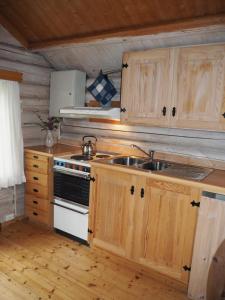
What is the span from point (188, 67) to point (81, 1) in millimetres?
1181

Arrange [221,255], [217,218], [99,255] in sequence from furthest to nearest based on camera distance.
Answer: [99,255] < [217,218] < [221,255]

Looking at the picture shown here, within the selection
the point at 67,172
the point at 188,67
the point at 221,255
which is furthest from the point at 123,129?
the point at 221,255

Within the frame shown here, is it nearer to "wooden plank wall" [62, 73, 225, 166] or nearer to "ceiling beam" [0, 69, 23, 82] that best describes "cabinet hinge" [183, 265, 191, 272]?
"wooden plank wall" [62, 73, 225, 166]

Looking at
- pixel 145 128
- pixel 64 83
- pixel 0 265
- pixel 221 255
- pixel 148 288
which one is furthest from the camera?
pixel 64 83

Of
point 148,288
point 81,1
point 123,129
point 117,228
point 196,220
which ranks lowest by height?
point 148,288

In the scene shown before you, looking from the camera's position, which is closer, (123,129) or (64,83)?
(123,129)

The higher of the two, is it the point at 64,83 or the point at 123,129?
the point at 64,83

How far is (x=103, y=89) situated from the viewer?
3.12m

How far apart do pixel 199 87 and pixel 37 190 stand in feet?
7.39

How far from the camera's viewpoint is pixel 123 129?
327 cm

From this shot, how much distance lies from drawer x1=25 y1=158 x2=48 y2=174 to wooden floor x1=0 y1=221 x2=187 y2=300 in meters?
0.81

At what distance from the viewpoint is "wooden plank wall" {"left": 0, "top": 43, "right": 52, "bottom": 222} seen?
3.22m

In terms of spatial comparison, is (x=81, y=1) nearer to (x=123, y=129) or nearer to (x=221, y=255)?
(x=123, y=129)

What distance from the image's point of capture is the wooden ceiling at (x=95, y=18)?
7.12 ft
